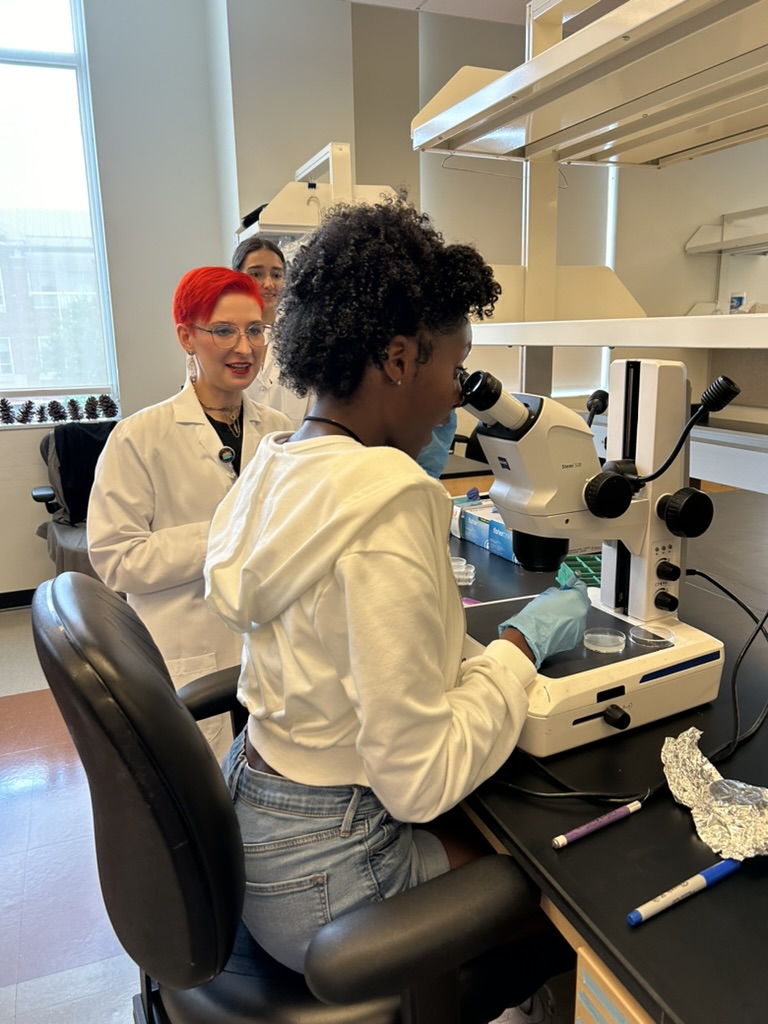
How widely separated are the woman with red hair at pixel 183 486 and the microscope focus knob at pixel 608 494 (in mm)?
750

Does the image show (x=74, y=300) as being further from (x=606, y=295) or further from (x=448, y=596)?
(x=448, y=596)

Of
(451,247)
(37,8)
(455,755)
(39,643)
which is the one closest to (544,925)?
(455,755)

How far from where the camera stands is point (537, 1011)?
4.00 ft

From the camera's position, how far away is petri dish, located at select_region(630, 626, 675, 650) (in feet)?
2.99

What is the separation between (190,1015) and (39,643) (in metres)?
0.45

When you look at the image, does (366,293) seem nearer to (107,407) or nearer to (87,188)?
(107,407)

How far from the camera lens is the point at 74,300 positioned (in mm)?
3426

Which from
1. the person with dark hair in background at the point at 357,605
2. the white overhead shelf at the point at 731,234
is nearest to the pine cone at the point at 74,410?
the person with dark hair in background at the point at 357,605

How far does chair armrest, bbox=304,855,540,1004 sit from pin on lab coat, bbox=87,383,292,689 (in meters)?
0.82

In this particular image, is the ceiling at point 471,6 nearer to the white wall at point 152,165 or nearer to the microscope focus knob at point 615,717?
the white wall at point 152,165

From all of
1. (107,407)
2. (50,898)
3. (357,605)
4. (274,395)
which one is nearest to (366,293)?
(357,605)

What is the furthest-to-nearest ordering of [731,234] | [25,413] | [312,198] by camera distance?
[731,234], [25,413], [312,198]

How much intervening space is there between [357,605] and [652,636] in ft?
1.62

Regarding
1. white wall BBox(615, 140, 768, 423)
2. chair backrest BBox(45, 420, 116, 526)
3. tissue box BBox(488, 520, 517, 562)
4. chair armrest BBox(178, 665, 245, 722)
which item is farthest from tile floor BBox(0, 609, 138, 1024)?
white wall BBox(615, 140, 768, 423)
